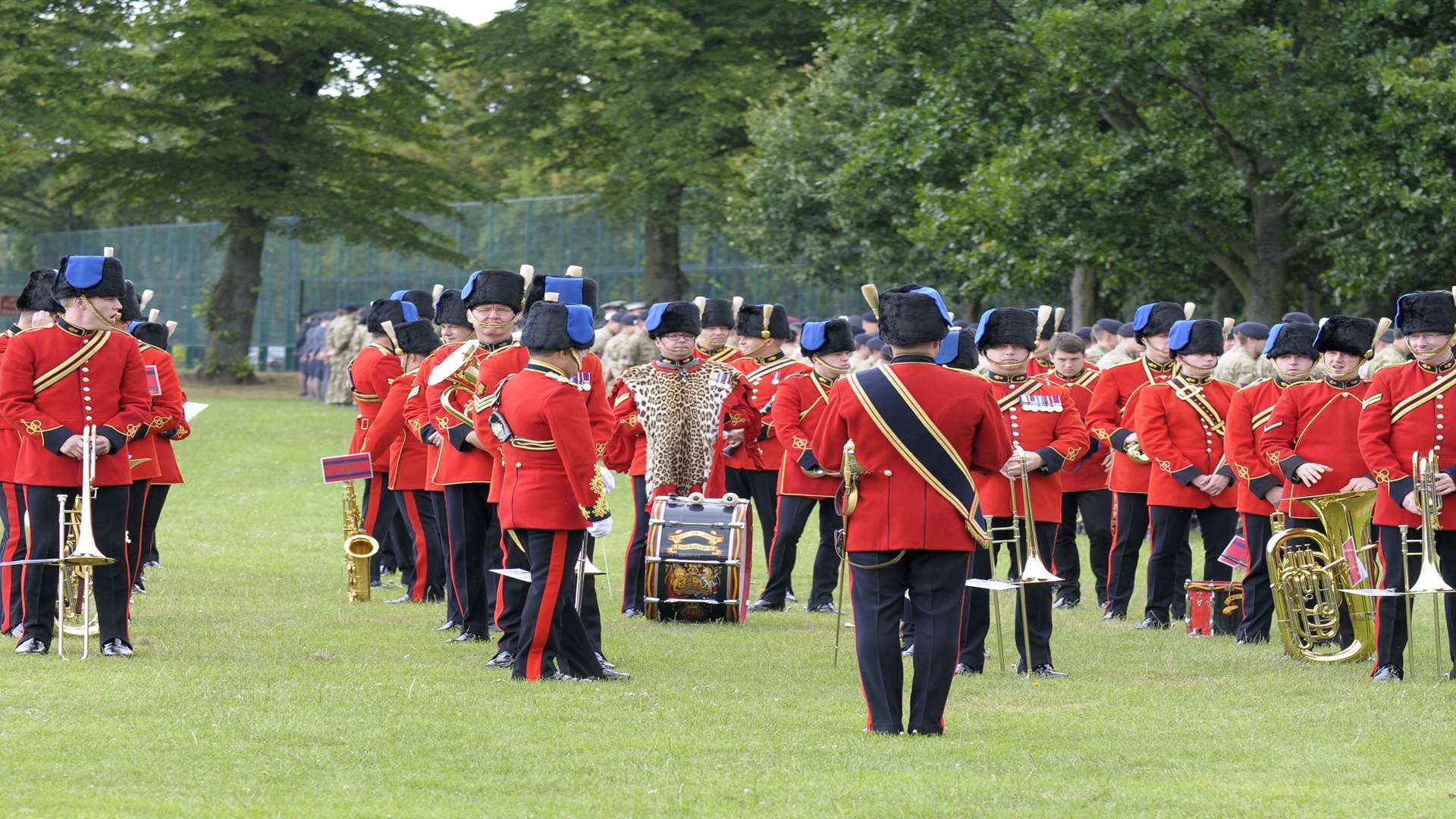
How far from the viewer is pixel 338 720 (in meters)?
9.02

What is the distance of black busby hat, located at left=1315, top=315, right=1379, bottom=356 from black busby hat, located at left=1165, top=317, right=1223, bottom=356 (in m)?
1.42

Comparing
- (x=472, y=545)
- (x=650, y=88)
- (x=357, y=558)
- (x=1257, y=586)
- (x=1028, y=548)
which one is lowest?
(x=357, y=558)

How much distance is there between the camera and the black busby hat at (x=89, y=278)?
1070cm

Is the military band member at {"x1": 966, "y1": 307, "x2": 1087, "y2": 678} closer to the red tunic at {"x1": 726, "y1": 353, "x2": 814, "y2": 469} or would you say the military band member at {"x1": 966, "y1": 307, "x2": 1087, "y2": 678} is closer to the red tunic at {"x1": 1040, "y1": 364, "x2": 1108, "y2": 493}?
the red tunic at {"x1": 1040, "y1": 364, "x2": 1108, "y2": 493}

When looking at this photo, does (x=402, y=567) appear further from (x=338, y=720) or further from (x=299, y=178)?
(x=299, y=178)

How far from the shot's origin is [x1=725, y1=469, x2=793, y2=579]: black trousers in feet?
49.0

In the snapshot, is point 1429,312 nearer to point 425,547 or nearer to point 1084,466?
point 1084,466

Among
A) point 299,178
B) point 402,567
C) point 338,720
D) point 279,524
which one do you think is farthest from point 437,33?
point 338,720

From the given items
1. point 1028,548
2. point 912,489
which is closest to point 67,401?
point 912,489

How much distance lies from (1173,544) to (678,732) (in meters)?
5.36

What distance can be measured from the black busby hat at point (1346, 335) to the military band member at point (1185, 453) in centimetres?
139

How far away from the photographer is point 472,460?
37.9 ft

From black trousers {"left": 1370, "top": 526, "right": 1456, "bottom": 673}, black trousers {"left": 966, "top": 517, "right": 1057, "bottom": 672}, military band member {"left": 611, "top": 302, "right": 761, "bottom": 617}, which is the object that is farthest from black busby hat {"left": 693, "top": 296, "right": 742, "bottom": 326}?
black trousers {"left": 1370, "top": 526, "right": 1456, "bottom": 673}

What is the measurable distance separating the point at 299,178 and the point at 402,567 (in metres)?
29.2
